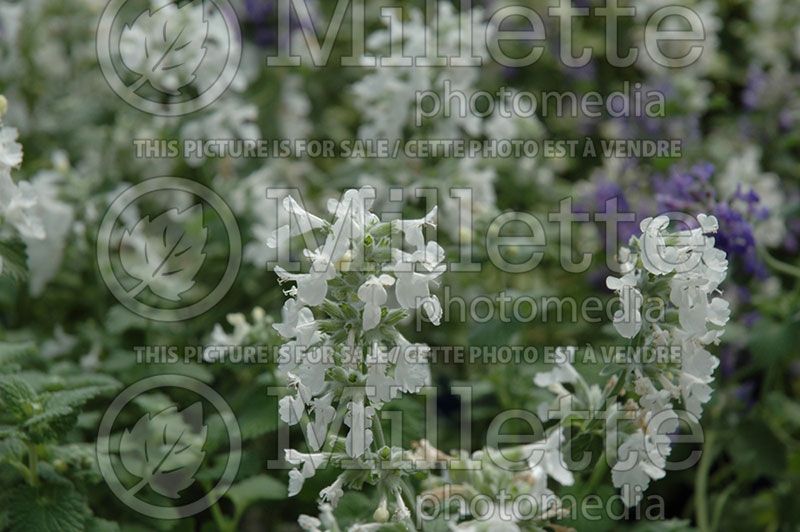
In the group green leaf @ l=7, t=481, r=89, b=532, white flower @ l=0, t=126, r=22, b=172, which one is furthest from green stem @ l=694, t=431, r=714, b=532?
white flower @ l=0, t=126, r=22, b=172

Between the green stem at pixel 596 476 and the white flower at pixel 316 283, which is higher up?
the white flower at pixel 316 283

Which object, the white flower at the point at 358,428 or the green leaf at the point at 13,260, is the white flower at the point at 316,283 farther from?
the green leaf at the point at 13,260

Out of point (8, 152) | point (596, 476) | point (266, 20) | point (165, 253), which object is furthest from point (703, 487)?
point (266, 20)

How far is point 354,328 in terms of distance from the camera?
124 cm

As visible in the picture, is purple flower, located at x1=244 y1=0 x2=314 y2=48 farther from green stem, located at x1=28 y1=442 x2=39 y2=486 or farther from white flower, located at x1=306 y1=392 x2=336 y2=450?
white flower, located at x1=306 y1=392 x2=336 y2=450

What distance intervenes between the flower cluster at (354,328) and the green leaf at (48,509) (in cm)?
41

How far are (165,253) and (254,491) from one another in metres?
0.87

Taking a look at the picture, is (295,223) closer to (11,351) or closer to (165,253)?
(11,351)

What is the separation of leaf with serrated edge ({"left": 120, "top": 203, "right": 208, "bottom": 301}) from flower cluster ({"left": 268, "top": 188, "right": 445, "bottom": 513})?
3.18 feet

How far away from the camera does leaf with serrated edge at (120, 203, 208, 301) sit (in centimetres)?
218

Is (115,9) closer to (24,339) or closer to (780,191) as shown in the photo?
(24,339)

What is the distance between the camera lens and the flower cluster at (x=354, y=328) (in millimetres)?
1210

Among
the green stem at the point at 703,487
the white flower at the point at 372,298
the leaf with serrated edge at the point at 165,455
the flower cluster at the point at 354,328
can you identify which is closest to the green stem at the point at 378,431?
the flower cluster at the point at 354,328

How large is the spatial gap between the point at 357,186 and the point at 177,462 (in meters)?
0.86
